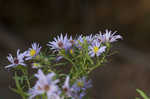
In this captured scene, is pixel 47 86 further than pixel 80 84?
No

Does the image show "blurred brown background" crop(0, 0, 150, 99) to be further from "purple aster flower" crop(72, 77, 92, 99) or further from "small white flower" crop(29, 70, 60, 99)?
"small white flower" crop(29, 70, 60, 99)

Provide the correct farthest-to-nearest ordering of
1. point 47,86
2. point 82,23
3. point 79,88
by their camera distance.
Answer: point 82,23
point 79,88
point 47,86

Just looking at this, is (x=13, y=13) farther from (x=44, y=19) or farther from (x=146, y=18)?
(x=146, y=18)

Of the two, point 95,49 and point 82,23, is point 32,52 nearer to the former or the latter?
point 95,49

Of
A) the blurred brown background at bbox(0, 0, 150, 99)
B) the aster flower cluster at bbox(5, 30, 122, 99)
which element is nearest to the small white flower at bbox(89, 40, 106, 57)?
the aster flower cluster at bbox(5, 30, 122, 99)

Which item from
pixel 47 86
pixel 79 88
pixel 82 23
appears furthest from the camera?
pixel 82 23

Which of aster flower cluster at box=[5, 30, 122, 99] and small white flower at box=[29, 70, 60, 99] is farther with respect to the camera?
aster flower cluster at box=[5, 30, 122, 99]

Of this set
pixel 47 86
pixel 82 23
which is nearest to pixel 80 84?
pixel 47 86

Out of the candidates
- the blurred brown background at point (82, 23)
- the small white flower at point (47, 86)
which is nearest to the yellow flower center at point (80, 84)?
the small white flower at point (47, 86)
